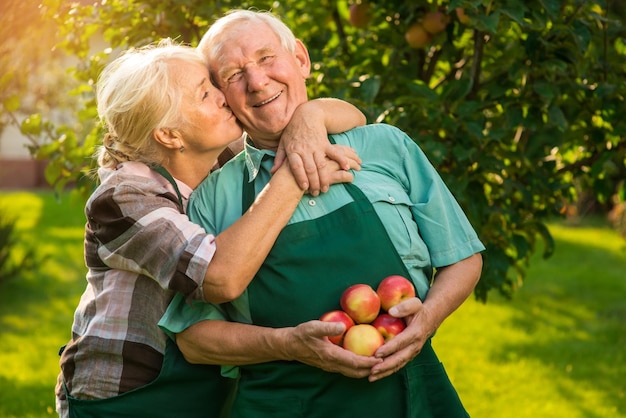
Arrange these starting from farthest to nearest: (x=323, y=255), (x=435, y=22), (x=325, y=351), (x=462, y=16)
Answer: (x=435, y=22), (x=462, y=16), (x=323, y=255), (x=325, y=351)

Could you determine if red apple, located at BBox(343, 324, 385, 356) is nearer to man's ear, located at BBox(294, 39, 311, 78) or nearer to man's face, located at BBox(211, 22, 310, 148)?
man's face, located at BBox(211, 22, 310, 148)

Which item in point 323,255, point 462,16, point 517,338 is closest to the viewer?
point 323,255

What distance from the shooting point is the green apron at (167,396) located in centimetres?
235

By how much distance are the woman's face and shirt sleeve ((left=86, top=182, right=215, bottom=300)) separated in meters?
0.20

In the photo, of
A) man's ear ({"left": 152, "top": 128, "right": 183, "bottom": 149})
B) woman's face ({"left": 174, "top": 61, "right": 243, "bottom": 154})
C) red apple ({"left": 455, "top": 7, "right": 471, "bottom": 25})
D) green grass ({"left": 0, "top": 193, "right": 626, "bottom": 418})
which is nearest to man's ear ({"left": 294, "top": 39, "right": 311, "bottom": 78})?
woman's face ({"left": 174, "top": 61, "right": 243, "bottom": 154})

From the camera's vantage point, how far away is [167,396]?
237cm

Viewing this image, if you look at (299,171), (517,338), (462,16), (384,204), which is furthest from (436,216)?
(517,338)

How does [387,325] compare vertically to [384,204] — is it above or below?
below

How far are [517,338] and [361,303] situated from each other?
4.49 m

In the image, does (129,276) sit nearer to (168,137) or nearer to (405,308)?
(168,137)

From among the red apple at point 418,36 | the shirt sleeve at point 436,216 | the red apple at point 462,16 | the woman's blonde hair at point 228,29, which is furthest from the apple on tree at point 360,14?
the shirt sleeve at point 436,216

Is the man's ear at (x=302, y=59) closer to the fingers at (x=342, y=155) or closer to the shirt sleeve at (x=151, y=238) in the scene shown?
the fingers at (x=342, y=155)

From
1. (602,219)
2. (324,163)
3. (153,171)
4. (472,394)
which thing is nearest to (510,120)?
(324,163)

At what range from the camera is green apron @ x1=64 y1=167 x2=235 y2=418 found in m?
2.35
